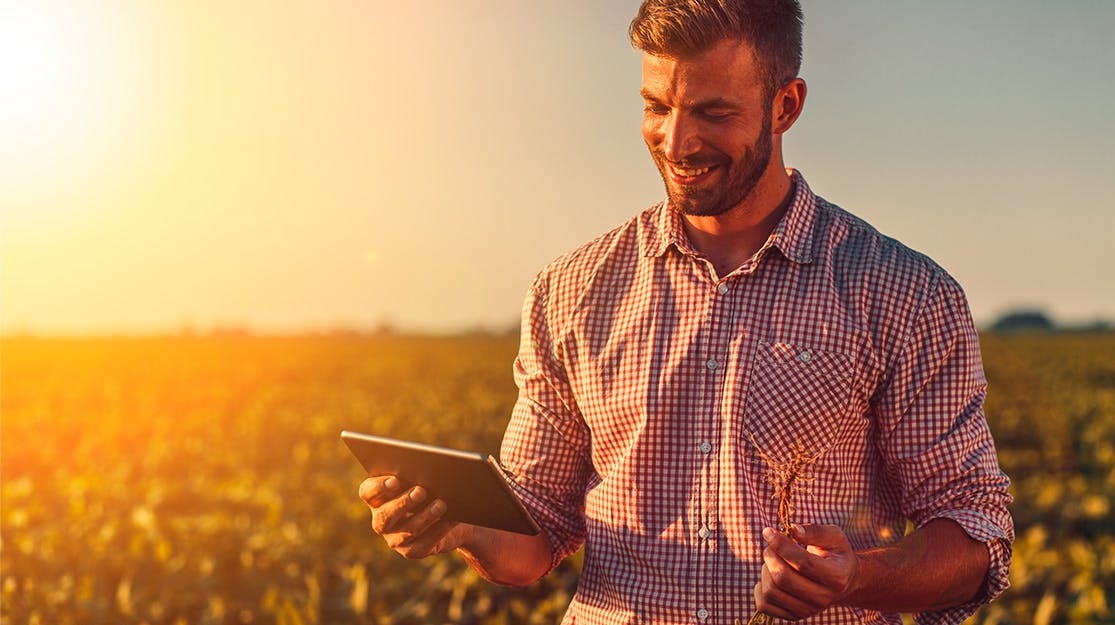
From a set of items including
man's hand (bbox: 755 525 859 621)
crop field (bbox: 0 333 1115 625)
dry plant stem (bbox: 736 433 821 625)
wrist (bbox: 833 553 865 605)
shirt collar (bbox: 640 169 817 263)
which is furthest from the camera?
crop field (bbox: 0 333 1115 625)

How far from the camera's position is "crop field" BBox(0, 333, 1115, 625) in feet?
16.9

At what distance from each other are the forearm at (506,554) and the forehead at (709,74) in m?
1.13

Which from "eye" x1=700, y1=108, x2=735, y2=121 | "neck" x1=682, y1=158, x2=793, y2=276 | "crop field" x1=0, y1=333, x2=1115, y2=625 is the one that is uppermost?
"eye" x1=700, y1=108, x2=735, y2=121

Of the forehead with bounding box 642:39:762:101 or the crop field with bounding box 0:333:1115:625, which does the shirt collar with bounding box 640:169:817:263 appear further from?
the crop field with bounding box 0:333:1115:625

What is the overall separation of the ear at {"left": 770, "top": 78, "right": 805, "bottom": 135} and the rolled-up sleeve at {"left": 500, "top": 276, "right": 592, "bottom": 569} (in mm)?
719

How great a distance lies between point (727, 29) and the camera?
248cm

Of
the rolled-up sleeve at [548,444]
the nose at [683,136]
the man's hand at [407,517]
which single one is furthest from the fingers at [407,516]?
the nose at [683,136]

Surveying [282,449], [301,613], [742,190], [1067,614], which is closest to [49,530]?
[301,613]

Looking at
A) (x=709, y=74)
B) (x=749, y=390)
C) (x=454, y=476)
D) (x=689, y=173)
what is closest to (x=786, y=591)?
(x=749, y=390)

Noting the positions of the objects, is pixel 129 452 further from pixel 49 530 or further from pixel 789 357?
pixel 789 357

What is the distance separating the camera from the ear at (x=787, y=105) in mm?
2633

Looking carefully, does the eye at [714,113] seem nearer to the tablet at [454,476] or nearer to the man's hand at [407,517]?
the tablet at [454,476]

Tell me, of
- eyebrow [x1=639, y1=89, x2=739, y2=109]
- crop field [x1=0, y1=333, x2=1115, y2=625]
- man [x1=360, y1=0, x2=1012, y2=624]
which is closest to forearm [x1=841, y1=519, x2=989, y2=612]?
man [x1=360, y1=0, x2=1012, y2=624]

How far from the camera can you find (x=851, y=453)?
2516mm
